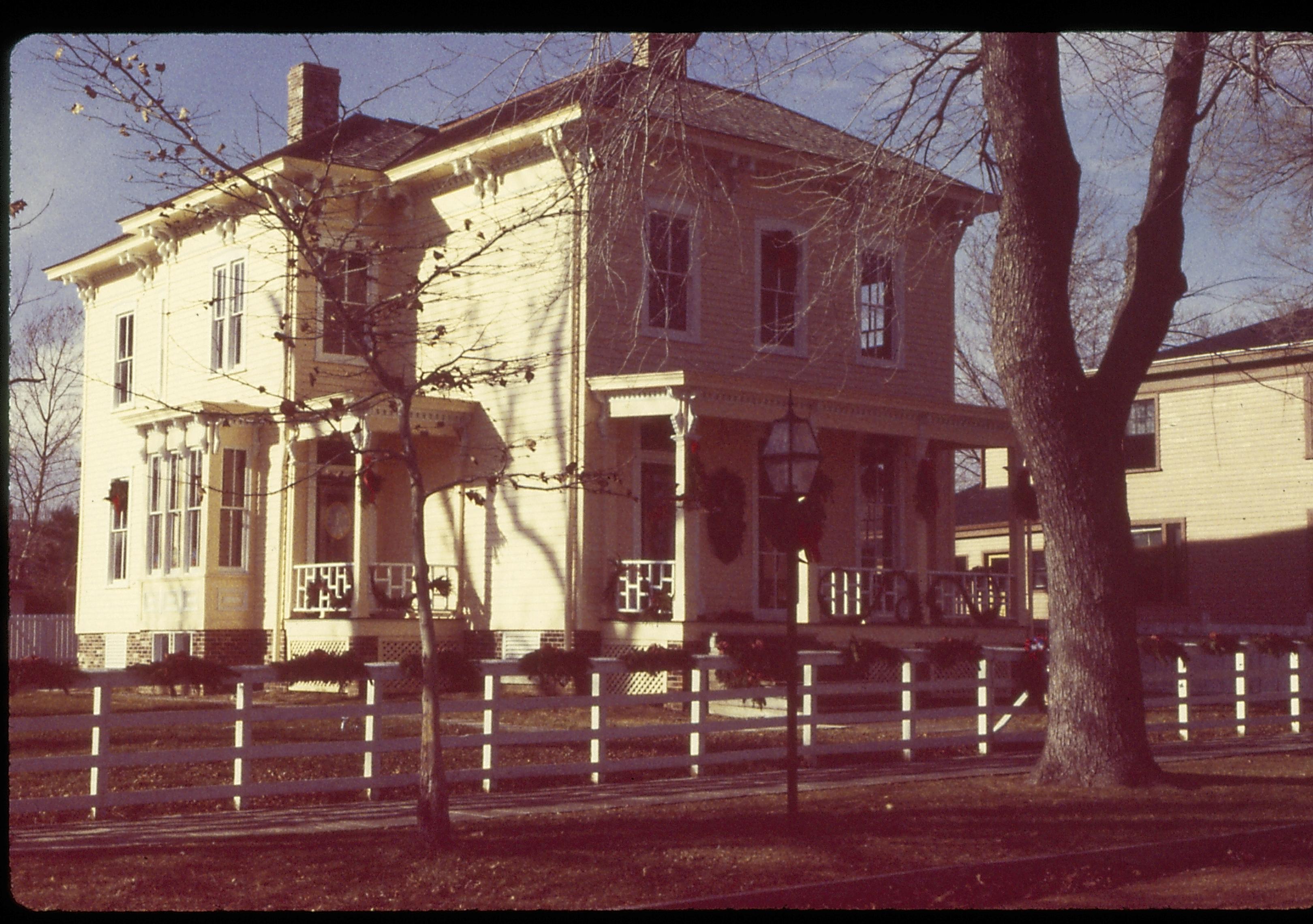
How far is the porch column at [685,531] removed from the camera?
69.2ft

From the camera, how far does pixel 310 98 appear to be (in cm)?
2719

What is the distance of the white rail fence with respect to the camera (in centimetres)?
1166

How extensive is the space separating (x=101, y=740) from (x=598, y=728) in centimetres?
451

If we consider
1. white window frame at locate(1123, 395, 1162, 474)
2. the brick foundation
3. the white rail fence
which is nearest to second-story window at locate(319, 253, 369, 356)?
the white rail fence

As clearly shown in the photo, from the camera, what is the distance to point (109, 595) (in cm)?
2906

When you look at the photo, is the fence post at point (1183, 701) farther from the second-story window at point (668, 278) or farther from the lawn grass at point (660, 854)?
the second-story window at point (668, 278)

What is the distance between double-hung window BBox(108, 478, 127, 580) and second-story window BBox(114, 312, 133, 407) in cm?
162

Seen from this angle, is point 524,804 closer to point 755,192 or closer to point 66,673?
point 66,673

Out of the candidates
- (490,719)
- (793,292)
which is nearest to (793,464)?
(490,719)

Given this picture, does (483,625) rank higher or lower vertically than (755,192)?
lower

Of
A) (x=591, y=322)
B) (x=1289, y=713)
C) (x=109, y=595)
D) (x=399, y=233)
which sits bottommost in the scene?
(x=1289, y=713)

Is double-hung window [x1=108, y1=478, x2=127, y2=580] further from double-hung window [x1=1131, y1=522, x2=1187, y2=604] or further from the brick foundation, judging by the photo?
double-hung window [x1=1131, y1=522, x2=1187, y2=604]

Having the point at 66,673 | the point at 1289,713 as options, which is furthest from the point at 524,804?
the point at 1289,713
